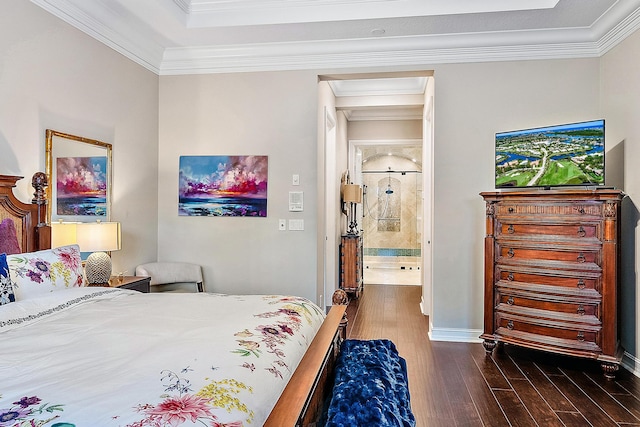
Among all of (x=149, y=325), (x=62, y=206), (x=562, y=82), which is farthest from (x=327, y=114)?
(x=149, y=325)

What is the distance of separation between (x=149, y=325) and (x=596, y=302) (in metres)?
3.07

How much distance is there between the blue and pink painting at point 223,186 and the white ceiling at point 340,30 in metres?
0.93

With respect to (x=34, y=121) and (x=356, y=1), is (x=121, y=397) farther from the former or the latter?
Result: (x=356, y=1)

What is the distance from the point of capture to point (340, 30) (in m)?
3.67

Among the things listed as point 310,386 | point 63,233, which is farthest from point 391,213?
point 310,386

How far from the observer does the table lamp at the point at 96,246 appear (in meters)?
3.07

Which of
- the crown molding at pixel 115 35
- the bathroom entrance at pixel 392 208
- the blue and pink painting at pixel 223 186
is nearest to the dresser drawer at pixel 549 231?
the blue and pink painting at pixel 223 186

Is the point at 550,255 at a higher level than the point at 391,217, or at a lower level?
lower

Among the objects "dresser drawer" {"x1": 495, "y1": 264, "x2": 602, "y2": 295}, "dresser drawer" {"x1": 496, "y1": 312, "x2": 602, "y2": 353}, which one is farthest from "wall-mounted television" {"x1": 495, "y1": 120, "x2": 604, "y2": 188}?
"dresser drawer" {"x1": 496, "y1": 312, "x2": 602, "y2": 353}

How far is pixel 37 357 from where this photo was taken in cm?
137

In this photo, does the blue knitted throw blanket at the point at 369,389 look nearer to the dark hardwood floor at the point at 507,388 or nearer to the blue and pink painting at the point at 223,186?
the dark hardwood floor at the point at 507,388

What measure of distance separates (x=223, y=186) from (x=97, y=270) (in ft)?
4.79

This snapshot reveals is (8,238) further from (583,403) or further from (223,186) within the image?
(583,403)

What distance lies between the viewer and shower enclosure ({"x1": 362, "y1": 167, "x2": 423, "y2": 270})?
924cm
